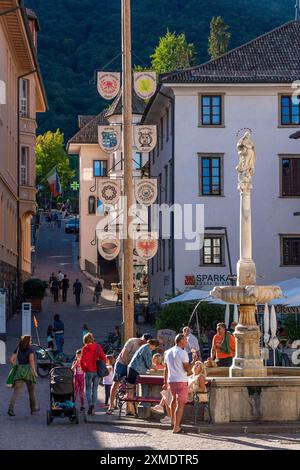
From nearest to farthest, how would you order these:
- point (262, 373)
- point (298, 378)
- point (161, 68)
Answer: point (298, 378), point (262, 373), point (161, 68)

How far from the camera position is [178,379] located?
19547 millimetres

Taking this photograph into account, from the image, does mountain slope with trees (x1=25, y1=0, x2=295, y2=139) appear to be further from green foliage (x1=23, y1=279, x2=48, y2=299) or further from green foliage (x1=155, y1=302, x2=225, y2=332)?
green foliage (x1=155, y1=302, x2=225, y2=332)

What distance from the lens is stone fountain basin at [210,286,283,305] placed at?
2103cm

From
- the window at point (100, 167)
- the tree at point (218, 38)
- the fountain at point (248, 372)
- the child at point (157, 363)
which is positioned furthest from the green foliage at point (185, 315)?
the tree at point (218, 38)

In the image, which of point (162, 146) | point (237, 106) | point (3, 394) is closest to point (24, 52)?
point (162, 146)

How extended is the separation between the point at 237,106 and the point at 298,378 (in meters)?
31.4

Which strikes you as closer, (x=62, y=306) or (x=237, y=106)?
(x=237, y=106)

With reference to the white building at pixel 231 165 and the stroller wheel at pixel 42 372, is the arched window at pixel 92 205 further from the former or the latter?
the stroller wheel at pixel 42 372

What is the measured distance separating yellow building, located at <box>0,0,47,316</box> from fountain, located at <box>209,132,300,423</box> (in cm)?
2681

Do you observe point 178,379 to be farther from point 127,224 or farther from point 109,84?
point 109,84

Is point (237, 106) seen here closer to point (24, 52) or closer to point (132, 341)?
point (24, 52)

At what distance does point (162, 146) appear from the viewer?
55.6m

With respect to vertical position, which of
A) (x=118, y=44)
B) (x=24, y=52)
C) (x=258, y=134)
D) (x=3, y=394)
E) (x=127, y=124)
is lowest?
(x=3, y=394)

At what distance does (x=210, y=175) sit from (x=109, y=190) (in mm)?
24749
